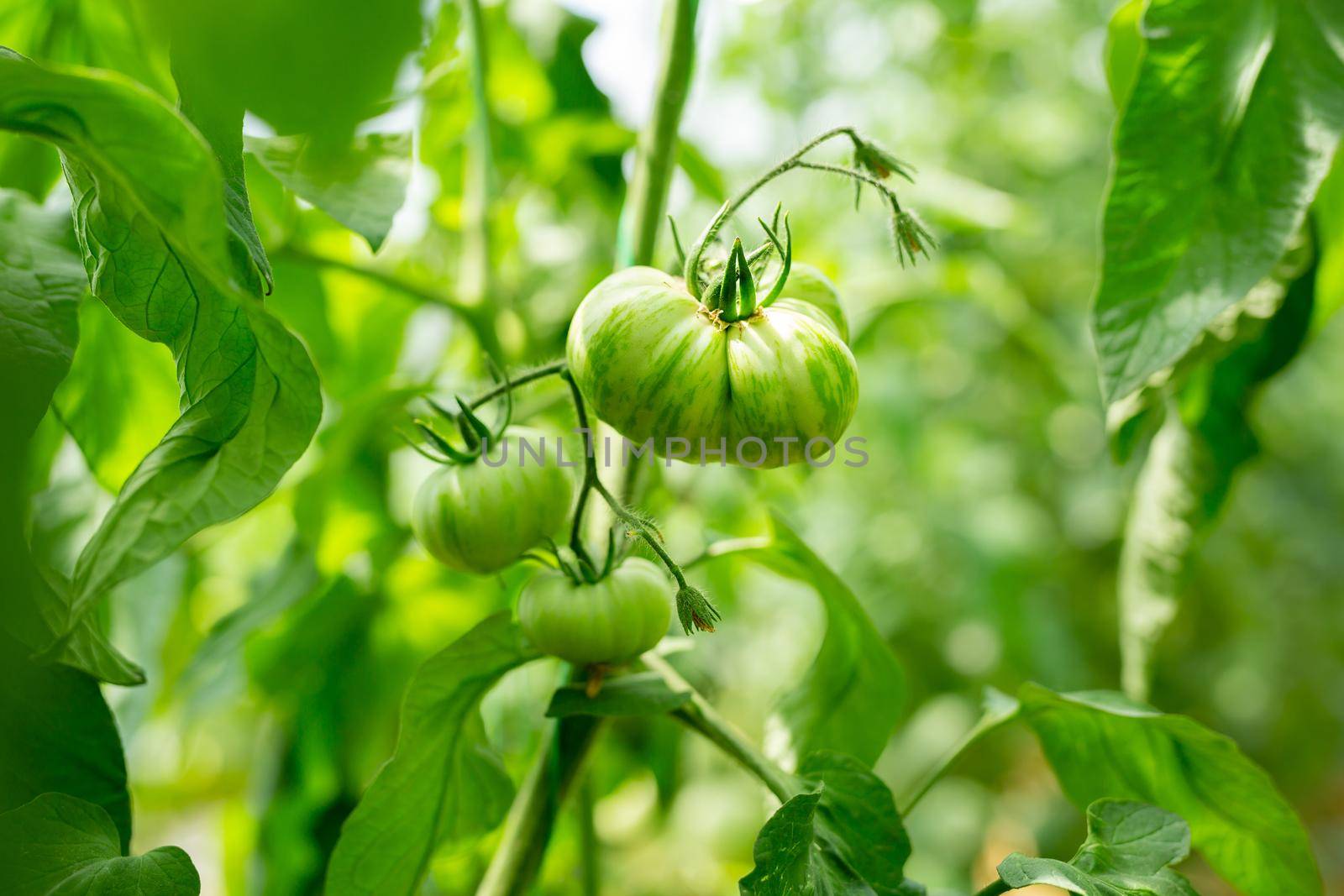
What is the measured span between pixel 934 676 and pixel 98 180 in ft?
5.21

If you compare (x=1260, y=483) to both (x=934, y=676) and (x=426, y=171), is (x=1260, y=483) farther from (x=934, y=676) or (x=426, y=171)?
(x=426, y=171)

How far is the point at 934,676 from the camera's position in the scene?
1684 mm

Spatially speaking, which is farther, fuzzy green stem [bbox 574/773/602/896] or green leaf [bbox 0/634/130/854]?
fuzzy green stem [bbox 574/773/602/896]

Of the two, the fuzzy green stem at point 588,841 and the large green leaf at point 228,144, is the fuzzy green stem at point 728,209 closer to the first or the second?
the large green leaf at point 228,144

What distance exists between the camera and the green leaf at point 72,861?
0.31 metres

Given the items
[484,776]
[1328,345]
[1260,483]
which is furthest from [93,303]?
[1328,345]

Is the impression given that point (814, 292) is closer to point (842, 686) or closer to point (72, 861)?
point (842, 686)

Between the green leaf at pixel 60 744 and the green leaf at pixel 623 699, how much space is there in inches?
6.3

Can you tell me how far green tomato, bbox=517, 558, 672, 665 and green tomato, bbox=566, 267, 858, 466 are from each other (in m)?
0.08

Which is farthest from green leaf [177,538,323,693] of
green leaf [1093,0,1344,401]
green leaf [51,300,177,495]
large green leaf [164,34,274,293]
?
green leaf [1093,0,1344,401]

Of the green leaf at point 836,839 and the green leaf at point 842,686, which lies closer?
the green leaf at point 836,839

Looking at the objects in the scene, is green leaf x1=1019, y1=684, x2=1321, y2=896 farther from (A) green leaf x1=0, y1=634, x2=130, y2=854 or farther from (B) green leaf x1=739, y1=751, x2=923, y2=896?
(A) green leaf x1=0, y1=634, x2=130, y2=854

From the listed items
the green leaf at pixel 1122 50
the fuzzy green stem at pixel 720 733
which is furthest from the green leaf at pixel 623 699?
the green leaf at pixel 1122 50

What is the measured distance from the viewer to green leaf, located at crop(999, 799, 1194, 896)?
331mm
